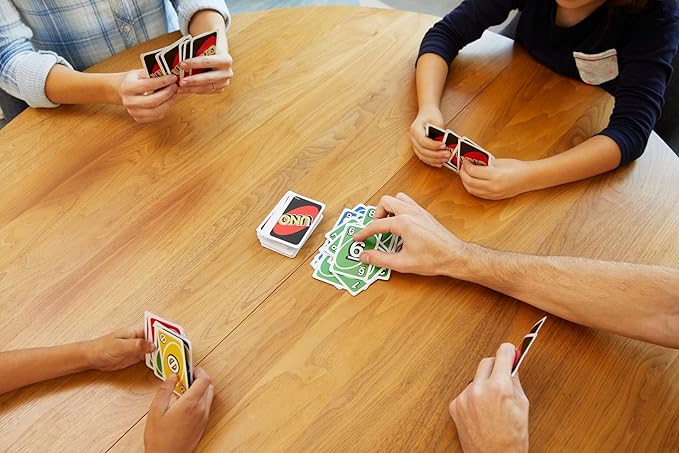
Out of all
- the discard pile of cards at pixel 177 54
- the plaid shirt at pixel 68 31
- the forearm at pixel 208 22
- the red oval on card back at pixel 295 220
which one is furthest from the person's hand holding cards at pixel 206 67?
the red oval on card back at pixel 295 220

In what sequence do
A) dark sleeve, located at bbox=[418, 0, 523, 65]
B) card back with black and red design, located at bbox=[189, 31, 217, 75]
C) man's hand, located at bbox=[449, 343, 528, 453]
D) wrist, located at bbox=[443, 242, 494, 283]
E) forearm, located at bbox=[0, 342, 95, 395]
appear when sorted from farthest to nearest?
dark sleeve, located at bbox=[418, 0, 523, 65] → card back with black and red design, located at bbox=[189, 31, 217, 75] → wrist, located at bbox=[443, 242, 494, 283] → forearm, located at bbox=[0, 342, 95, 395] → man's hand, located at bbox=[449, 343, 528, 453]

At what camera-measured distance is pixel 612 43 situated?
167 cm

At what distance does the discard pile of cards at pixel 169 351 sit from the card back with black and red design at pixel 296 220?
0.35 meters

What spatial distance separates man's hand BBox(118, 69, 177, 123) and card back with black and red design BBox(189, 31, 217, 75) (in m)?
0.09

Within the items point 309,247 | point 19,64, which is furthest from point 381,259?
point 19,64

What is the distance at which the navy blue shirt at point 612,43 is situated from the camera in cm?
154

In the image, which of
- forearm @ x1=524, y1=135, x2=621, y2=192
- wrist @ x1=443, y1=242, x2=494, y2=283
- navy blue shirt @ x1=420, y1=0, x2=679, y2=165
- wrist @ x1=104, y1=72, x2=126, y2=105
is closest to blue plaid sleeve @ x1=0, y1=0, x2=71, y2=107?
wrist @ x1=104, y1=72, x2=126, y2=105

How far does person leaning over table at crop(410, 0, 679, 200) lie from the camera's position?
1490mm

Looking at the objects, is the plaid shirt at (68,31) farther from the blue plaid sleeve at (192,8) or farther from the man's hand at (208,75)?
the man's hand at (208,75)

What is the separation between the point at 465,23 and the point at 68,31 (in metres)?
1.32

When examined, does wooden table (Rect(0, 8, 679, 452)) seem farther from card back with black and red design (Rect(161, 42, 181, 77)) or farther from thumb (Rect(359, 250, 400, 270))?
card back with black and red design (Rect(161, 42, 181, 77))

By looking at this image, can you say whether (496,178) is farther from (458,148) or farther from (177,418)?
(177,418)

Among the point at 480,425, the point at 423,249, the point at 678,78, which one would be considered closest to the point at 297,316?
the point at 423,249

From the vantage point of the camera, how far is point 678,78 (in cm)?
179
